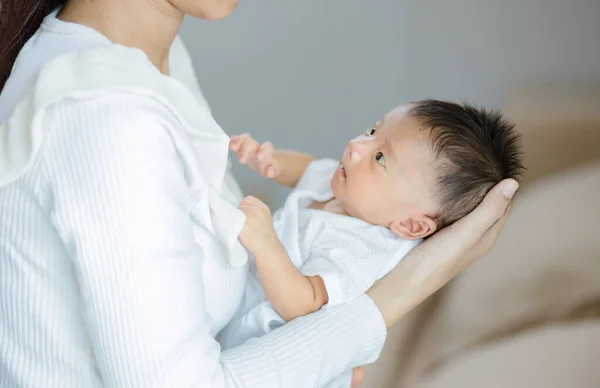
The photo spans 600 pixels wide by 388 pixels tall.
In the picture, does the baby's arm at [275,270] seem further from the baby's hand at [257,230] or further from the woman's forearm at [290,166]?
the woman's forearm at [290,166]

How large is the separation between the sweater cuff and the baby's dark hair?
23 centimetres

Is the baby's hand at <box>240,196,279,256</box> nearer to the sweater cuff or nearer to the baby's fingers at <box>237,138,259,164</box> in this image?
the sweater cuff

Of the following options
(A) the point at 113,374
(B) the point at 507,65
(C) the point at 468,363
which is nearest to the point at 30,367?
(A) the point at 113,374

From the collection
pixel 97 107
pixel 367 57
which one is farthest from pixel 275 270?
pixel 367 57

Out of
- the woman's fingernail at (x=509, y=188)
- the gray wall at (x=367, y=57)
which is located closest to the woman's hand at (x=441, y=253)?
the woman's fingernail at (x=509, y=188)

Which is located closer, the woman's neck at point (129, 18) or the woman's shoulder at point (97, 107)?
the woman's shoulder at point (97, 107)

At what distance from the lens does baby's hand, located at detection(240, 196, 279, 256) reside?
3.45 feet

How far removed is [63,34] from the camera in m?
0.95

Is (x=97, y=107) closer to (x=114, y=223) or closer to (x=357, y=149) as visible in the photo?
(x=114, y=223)

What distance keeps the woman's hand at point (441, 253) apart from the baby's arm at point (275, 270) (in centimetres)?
14

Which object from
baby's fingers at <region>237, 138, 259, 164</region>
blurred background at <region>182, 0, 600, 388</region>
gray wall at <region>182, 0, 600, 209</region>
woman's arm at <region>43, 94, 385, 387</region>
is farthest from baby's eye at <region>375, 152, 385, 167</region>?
gray wall at <region>182, 0, 600, 209</region>

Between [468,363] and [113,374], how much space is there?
92 centimetres

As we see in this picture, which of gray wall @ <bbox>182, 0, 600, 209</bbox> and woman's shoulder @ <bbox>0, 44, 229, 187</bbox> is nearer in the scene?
woman's shoulder @ <bbox>0, 44, 229, 187</bbox>

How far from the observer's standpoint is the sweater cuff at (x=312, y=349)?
3.13 ft
